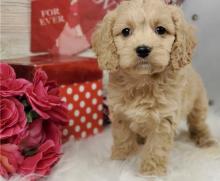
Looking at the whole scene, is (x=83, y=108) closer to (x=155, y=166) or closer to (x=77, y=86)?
(x=77, y=86)

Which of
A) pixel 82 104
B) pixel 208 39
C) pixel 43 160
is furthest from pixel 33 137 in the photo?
pixel 208 39

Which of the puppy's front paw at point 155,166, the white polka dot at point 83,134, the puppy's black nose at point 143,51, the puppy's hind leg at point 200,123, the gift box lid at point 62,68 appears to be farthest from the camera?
the white polka dot at point 83,134

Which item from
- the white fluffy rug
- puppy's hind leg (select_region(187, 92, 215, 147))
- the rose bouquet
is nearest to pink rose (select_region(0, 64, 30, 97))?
the rose bouquet

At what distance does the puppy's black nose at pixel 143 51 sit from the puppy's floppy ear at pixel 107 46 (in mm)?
152

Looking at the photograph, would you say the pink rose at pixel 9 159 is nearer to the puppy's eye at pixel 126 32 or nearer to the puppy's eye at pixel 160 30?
the puppy's eye at pixel 126 32

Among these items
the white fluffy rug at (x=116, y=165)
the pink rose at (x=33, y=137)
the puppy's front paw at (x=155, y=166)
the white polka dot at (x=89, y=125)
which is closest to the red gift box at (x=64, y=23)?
the white polka dot at (x=89, y=125)

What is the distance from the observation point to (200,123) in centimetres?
220

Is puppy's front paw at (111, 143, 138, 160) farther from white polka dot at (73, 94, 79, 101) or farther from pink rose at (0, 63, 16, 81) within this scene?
pink rose at (0, 63, 16, 81)

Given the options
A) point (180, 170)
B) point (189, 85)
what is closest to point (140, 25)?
point (189, 85)

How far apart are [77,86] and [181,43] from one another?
76 cm

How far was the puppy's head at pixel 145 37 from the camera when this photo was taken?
155 centimetres

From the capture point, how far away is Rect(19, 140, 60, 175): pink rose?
1672 millimetres

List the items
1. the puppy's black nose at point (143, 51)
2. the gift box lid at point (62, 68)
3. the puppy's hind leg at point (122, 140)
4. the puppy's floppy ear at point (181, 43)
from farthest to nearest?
the gift box lid at point (62, 68) < the puppy's hind leg at point (122, 140) < the puppy's floppy ear at point (181, 43) < the puppy's black nose at point (143, 51)

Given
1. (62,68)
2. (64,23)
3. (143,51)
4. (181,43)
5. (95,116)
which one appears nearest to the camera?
(143,51)
